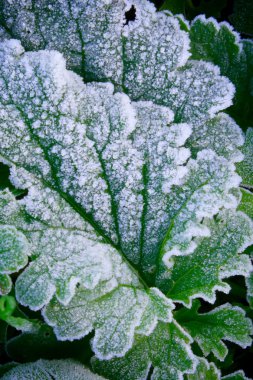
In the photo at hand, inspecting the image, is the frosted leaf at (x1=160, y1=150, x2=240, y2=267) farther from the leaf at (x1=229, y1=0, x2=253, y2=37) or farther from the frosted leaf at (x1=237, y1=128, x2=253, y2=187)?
the leaf at (x1=229, y1=0, x2=253, y2=37)

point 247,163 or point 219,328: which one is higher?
point 247,163

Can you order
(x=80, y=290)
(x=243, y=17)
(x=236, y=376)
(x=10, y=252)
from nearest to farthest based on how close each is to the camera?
1. (x=10, y=252)
2. (x=80, y=290)
3. (x=236, y=376)
4. (x=243, y=17)

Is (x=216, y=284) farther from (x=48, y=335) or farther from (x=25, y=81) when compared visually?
(x=25, y=81)

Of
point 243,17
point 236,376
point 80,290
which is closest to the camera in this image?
point 80,290

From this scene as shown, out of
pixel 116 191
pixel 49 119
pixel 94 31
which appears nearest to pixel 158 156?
pixel 116 191

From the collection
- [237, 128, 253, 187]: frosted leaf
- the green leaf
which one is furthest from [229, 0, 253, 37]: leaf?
the green leaf

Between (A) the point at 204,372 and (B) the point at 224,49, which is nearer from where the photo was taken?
(A) the point at 204,372

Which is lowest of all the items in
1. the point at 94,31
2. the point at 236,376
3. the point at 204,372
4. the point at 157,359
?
the point at 236,376

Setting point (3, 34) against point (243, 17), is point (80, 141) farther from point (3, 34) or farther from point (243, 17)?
point (243, 17)
